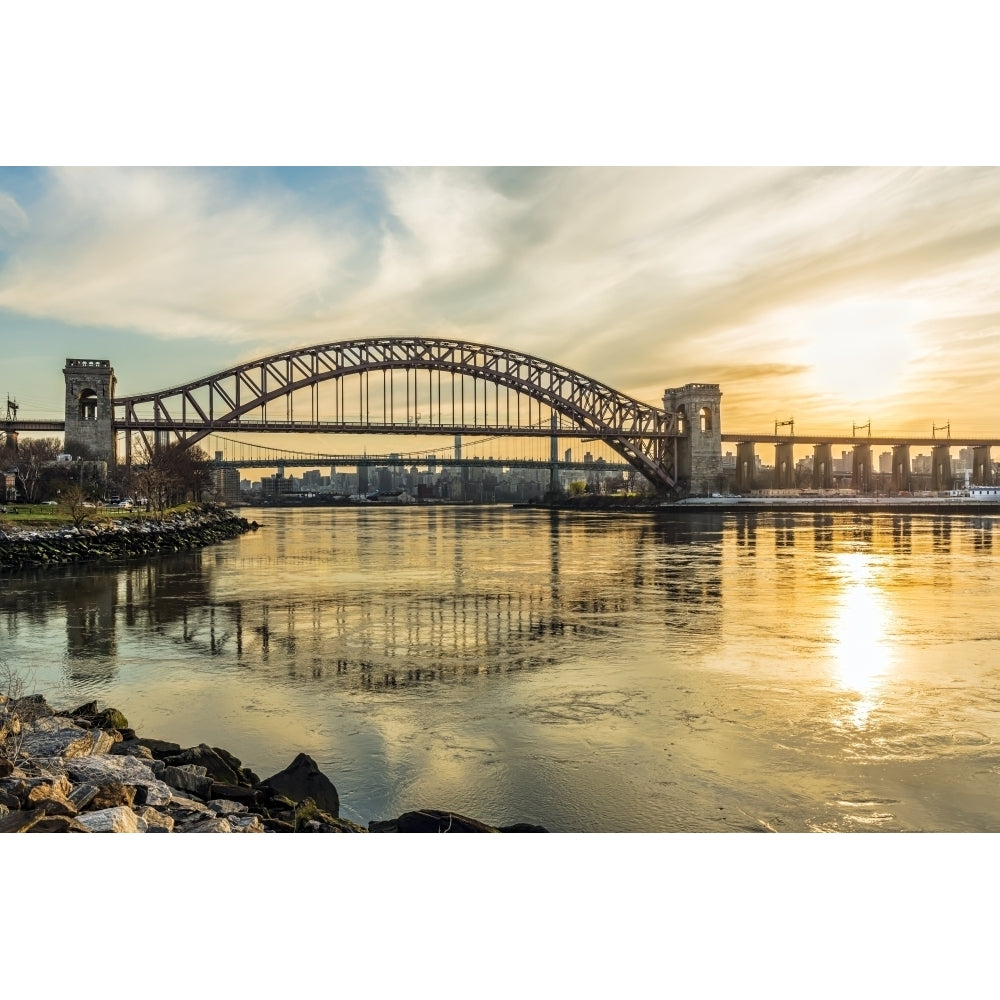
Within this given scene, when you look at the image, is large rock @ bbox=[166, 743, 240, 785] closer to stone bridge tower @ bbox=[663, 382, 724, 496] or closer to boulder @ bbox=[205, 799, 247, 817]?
boulder @ bbox=[205, 799, 247, 817]

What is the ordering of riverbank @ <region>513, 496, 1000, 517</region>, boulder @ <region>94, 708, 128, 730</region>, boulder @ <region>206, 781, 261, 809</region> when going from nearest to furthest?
boulder @ <region>206, 781, 261, 809</region>
boulder @ <region>94, 708, 128, 730</region>
riverbank @ <region>513, 496, 1000, 517</region>

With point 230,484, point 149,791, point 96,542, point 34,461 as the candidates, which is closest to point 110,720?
point 149,791

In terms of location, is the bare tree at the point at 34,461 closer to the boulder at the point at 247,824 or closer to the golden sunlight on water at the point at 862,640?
the golden sunlight on water at the point at 862,640

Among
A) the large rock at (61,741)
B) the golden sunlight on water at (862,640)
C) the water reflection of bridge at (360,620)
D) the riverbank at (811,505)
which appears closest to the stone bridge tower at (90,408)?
the water reflection of bridge at (360,620)

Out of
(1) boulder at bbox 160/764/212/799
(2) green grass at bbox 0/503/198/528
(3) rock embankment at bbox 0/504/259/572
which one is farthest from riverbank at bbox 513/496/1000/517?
(1) boulder at bbox 160/764/212/799
